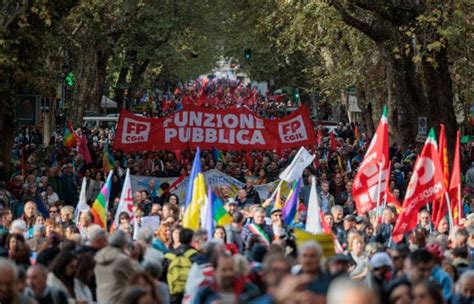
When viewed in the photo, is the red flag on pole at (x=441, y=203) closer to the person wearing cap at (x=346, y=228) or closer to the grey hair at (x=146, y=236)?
the person wearing cap at (x=346, y=228)

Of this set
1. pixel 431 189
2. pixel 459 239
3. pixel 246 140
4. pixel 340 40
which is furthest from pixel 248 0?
pixel 459 239

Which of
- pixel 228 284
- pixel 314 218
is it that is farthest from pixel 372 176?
pixel 228 284

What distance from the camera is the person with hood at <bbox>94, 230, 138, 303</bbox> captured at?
1162 centimetres

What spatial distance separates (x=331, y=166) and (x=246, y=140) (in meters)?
4.62

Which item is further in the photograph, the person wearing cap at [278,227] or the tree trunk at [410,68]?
the tree trunk at [410,68]

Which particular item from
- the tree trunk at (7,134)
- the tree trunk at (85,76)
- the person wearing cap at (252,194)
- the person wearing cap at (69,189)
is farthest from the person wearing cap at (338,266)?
the tree trunk at (85,76)

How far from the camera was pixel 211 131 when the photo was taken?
1102 inches

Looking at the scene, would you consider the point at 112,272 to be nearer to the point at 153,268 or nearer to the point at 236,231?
the point at 153,268

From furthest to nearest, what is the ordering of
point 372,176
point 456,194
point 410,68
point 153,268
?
point 410,68
point 372,176
point 456,194
point 153,268

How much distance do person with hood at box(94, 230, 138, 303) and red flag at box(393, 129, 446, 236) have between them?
234 inches

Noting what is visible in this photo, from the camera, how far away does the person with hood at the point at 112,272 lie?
11625mm

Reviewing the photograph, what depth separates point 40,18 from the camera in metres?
26.5

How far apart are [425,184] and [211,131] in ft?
35.5

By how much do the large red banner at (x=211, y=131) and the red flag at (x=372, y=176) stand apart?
9304 millimetres
